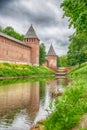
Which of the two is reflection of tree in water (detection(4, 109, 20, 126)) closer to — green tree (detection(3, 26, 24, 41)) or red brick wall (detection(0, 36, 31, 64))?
red brick wall (detection(0, 36, 31, 64))

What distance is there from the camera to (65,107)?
7.20m

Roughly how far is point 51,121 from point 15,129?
4.42ft

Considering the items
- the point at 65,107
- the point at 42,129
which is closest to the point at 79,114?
the point at 65,107

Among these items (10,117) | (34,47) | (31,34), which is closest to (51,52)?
(34,47)

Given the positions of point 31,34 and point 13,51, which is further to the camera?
point 31,34

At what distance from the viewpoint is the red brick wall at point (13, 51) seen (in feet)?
167

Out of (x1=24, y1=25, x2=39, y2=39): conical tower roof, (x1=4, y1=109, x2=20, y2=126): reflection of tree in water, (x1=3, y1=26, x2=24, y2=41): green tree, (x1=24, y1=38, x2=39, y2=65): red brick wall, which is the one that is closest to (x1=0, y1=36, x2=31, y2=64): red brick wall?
(x1=24, y1=38, x2=39, y2=65): red brick wall

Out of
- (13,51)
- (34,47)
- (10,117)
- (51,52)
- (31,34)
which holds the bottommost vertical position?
(10,117)

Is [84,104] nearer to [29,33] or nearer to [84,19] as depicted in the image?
[84,19]

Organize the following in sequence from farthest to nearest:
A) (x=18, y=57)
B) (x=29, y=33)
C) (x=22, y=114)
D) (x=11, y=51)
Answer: (x=29, y=33) < (x=18, y=57) < (x=11, y=51) < (x=22, y=114)

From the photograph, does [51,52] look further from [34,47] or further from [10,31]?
[34,47]

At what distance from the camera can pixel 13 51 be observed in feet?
185

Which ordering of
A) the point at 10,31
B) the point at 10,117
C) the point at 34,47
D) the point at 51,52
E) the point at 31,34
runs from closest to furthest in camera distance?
the point at 10,117, the point at 31,34, the point at 34,47, the point at 10,31, the point at 51,52

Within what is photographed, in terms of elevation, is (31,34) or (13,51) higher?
(31,34)
